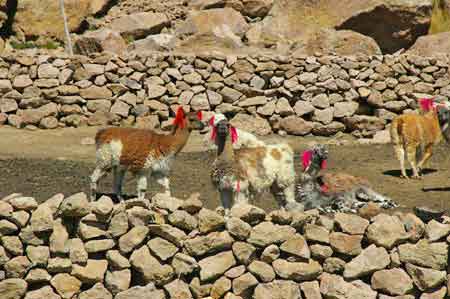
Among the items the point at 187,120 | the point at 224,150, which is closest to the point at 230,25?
the point at 187,120

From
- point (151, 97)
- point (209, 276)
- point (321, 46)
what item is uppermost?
point (321, 46)

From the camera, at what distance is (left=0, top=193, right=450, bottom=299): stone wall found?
313 inches

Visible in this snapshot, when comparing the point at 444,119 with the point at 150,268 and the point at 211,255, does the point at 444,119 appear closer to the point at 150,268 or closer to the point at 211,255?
the point at 211,255

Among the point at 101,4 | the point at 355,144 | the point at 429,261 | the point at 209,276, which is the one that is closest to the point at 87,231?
the point at 209,276

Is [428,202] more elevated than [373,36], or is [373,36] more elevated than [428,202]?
[373,36]

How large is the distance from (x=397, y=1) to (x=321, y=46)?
3.73m

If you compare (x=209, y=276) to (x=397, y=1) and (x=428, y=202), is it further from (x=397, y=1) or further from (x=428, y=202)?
(x=397, y=1)

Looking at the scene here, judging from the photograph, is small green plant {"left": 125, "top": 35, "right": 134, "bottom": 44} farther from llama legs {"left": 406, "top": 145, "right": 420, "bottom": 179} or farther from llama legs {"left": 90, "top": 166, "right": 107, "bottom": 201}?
llama legs {"left": 90, "top": 166, "right": 107, "bottom": 201}

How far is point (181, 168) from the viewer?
1426 centimetres

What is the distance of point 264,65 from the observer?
63.1 ft

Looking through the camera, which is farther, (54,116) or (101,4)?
(101,4)

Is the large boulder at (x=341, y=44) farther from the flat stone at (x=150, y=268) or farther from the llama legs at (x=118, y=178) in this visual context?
the flat stone at (x=150, y=268)

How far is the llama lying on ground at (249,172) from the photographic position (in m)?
9.45

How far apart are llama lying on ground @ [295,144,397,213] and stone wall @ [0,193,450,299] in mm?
2329
